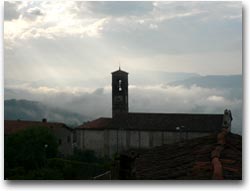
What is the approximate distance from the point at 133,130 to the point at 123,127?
1.92 feet

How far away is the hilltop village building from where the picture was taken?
3621 mm

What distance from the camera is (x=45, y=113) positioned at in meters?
3.56

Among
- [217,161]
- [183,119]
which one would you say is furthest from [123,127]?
[217,161]

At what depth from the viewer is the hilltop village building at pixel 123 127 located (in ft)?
11.9

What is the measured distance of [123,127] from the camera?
473 inches

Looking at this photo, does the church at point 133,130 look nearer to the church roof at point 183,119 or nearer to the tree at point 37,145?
the church roof at point 183,119

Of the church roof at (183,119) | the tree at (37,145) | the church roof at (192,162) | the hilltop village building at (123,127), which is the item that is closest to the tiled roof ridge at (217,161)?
the church roof at (192,162)

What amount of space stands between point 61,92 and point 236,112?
1.26 m

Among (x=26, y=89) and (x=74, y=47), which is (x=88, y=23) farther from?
(x=26, y=89)

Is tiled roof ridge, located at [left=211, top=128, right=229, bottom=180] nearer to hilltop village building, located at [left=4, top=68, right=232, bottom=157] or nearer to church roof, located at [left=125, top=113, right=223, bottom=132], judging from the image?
hilltop village building, located at [left=4, top=68, right=232, bottom=157]

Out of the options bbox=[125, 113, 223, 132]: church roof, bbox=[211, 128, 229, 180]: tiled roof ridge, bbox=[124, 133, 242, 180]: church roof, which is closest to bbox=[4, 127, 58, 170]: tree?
bbox=[125, 113, 223, 132]: church roof

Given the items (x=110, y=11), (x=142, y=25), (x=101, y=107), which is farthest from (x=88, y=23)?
(x=101, y=107)

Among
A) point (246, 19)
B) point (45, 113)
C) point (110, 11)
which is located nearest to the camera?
point (246, 19)

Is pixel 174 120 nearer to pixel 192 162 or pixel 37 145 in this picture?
pixel 37 145
